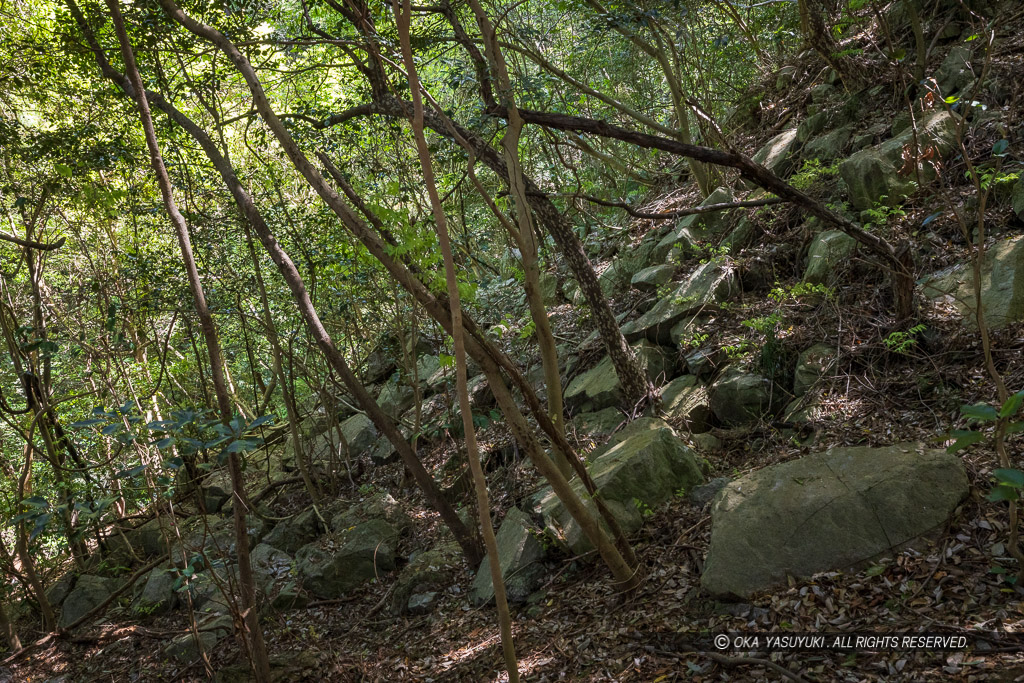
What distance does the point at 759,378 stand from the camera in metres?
5.66

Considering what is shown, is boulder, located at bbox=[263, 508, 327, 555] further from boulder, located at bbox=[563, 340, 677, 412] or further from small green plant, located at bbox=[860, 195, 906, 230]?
small green plant, located at bbox=[860, 195, 906, 230]

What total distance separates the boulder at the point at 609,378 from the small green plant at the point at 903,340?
83.9 inches

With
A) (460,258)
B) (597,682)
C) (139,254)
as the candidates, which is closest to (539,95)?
(460,258)

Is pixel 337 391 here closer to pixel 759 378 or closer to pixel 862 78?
pixel 759 378

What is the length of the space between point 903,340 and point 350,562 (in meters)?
5.44

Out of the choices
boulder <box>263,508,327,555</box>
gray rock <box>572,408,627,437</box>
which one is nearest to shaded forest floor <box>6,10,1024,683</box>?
gray rock <box>572,408,627,437</box>

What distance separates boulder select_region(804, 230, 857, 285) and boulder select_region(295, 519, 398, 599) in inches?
198

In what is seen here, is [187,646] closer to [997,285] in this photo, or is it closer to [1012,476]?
[1012,476]

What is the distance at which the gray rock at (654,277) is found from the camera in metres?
7.52

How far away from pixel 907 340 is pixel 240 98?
373 inches

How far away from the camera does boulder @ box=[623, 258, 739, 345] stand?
22.1ft

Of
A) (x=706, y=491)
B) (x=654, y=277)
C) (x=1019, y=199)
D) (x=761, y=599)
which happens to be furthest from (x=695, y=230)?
(x=761, y=599)

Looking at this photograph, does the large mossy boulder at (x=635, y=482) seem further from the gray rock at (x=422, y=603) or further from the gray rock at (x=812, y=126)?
the gray rock at (x=812, y=126)

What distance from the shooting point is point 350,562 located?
6.43m
